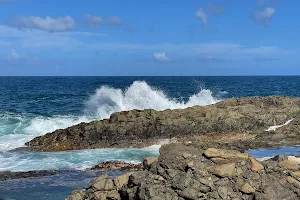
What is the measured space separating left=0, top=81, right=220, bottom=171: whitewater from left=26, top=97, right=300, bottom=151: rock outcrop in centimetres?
108

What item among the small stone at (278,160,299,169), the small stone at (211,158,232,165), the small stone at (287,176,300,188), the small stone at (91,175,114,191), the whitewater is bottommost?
the whitewater

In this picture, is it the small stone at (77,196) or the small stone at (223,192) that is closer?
the small stone at (223,192)

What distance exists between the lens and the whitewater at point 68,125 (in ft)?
64.5

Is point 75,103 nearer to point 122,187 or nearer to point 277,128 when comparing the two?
point 277,128

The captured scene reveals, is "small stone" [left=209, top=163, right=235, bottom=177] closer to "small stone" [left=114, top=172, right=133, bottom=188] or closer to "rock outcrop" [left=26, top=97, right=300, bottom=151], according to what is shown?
"small stone" [left=114, top=172, right=133, bottom=188]

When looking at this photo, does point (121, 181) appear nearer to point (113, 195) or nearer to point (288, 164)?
point (113, 195)

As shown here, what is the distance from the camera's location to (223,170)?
9.59 metres

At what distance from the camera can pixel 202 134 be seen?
2422 centimetres

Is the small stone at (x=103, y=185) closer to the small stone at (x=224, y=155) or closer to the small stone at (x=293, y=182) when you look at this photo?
the small stone at (x=224, y=155)

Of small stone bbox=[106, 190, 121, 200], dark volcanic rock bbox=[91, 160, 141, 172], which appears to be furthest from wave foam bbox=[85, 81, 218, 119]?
small stone bbox=[106, 190, 121, 200]

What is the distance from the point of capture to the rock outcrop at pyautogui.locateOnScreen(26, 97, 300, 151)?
23.0 meters

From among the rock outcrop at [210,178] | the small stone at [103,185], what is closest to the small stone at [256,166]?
the rock outcrop at [210,178]

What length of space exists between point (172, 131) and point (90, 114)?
1459 cm

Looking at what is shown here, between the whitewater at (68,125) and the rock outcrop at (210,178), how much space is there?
30.3 feet
